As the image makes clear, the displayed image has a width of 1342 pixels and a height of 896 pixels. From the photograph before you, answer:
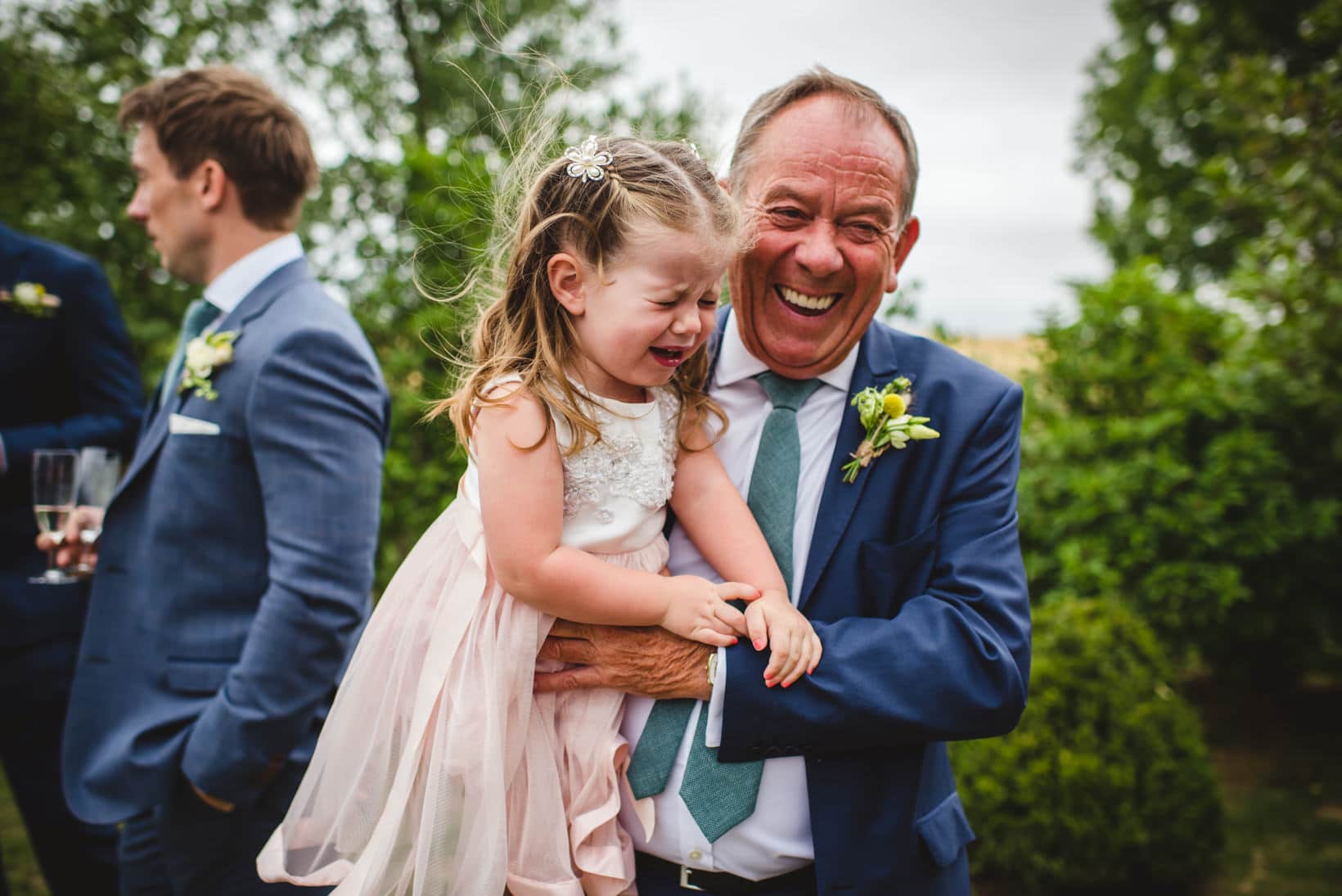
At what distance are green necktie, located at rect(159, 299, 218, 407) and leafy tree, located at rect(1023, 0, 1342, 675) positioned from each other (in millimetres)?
5036

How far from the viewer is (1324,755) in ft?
20.9

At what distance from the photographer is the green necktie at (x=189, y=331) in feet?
9.62

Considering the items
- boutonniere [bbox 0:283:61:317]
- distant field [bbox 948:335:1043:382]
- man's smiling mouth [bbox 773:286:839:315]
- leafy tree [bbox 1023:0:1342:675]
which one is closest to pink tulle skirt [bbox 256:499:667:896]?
man's smiling mouth [bbox 773:286:839:315]

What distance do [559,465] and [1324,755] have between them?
7002 millimetres

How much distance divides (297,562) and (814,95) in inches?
71.8

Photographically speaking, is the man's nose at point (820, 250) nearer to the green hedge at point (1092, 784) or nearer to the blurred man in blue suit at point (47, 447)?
the green hedge at point (1092, 784)

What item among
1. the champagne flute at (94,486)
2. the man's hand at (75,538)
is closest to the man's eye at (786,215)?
the champagne flute at (94,486)

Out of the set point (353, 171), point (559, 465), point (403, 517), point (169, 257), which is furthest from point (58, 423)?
point (353, 171)

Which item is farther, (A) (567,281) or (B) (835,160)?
(B) (835,160)

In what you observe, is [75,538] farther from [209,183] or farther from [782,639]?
[782,639]

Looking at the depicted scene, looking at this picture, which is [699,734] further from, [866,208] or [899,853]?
[866,208]

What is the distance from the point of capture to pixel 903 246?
7.71 feet

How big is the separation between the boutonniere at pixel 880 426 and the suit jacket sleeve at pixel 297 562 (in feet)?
4.72

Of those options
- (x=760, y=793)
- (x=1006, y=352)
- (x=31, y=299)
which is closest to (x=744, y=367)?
(x=760, y=793)
